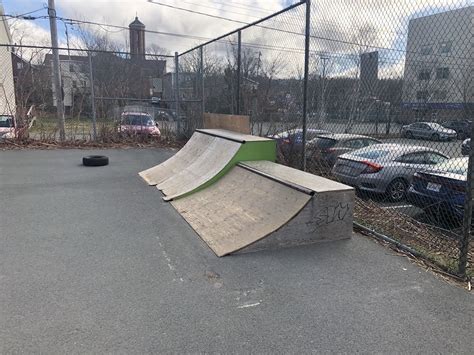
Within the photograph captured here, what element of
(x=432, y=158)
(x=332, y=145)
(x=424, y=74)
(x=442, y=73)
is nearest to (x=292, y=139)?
(x=332, y=145)

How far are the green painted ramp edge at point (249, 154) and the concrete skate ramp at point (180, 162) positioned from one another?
1597 millimetres

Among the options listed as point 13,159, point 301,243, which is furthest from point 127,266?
point 13,159

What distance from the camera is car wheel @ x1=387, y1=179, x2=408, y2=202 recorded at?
26.8ft

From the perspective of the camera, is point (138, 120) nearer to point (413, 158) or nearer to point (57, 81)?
point (57, 81)

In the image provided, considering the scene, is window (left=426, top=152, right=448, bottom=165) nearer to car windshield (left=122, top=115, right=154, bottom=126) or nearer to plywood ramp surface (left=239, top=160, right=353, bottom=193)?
plywood ramp surface (left=239, top=160, right=353, bottom=193)

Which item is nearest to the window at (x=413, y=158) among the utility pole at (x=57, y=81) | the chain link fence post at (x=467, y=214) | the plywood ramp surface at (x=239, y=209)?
the plywood ramp surface at (x=239, y=209)

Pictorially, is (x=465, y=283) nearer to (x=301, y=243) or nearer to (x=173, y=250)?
(x=301, y=243)

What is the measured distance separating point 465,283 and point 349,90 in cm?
331

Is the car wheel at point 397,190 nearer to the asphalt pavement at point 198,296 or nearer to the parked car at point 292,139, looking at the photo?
the parked car at point 292,139

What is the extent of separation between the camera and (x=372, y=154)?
8.41 metres

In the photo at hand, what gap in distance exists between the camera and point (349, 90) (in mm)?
5922

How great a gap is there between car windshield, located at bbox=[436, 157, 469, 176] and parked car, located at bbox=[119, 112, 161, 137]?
9.77 metres

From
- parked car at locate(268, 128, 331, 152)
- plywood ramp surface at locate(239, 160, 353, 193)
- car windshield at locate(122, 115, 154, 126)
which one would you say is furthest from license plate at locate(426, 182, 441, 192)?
car windshield at locate(122, 115, 154, 126)

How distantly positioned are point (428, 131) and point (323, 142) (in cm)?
323
